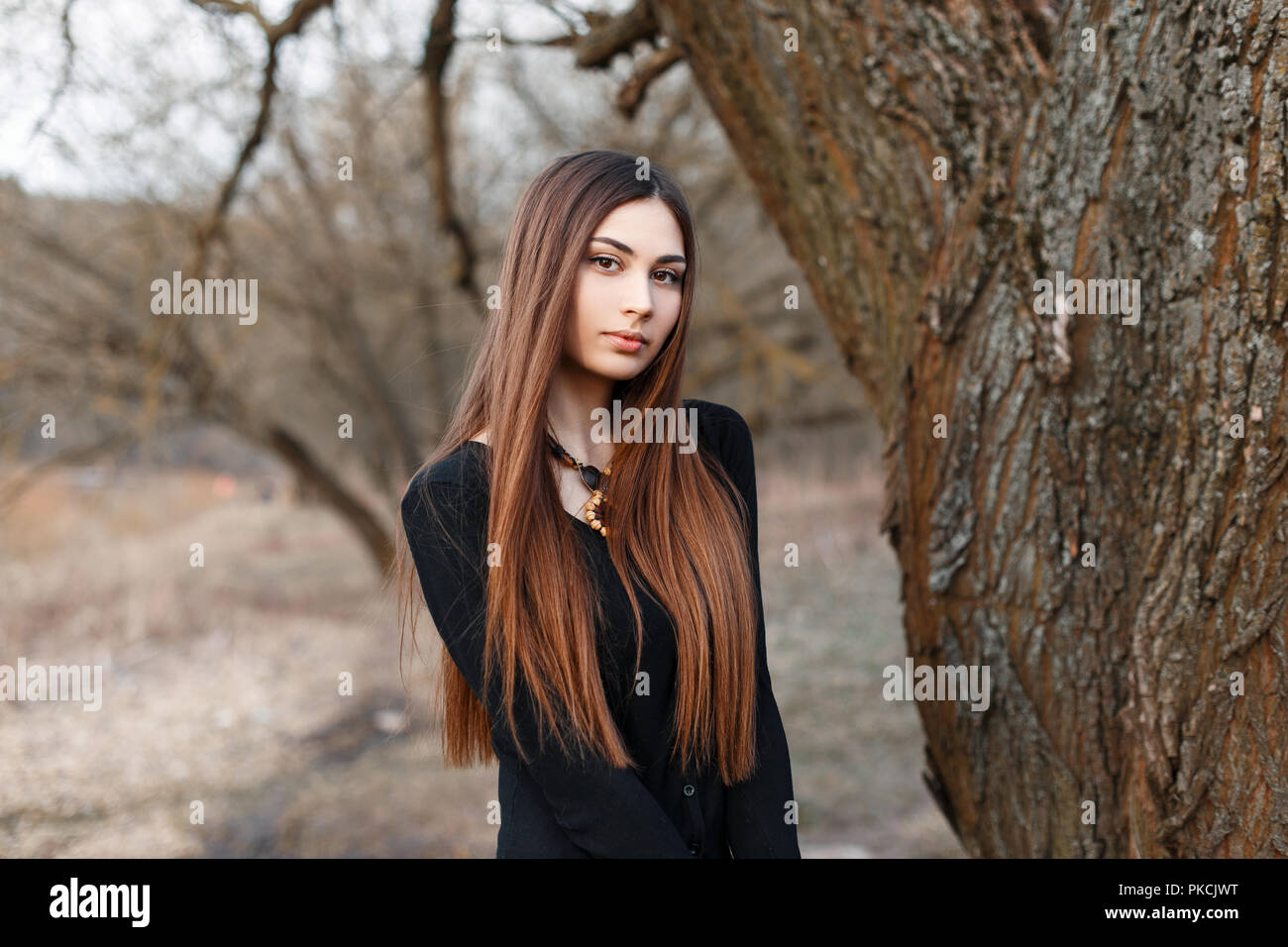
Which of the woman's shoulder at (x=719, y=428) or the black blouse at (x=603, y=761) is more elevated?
the woman's shoulder at (x=719, y=428)

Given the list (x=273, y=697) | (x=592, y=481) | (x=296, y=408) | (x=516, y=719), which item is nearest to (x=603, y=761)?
(x=516, y=719)

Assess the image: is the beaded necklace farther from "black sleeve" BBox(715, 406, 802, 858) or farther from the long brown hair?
"black sleeve" BBox(715, 406, 802, 858)

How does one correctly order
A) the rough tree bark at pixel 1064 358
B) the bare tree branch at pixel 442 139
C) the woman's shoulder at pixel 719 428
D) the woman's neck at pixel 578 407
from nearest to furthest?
the rough tree bark at pixel 1064 358 → the woman's neck at pixel 578 407 → the woman's shoulder at pixel 719 428 → the bare tree branch at pixel 442 139

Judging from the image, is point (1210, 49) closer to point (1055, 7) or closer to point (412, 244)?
point (1055, 7)

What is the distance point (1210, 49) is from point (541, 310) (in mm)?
1218

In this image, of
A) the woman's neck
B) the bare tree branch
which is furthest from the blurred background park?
the woman's neck

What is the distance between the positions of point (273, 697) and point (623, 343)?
20.5 feet

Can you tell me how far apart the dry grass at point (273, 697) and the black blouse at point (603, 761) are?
51cm

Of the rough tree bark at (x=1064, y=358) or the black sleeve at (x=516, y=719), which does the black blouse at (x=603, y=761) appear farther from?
the rough tree bark at (x=1064, y=358)

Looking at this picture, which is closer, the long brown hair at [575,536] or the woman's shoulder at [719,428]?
the long brown hair at [575,536]

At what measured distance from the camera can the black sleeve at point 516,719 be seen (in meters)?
1.50

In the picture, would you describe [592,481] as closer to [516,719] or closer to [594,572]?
[594,572]

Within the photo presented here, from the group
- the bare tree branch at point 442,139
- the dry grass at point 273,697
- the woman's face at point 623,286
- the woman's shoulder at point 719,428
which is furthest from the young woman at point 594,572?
the bare tree branch at point 442,139

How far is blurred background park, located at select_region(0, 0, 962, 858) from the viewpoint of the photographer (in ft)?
15.6
